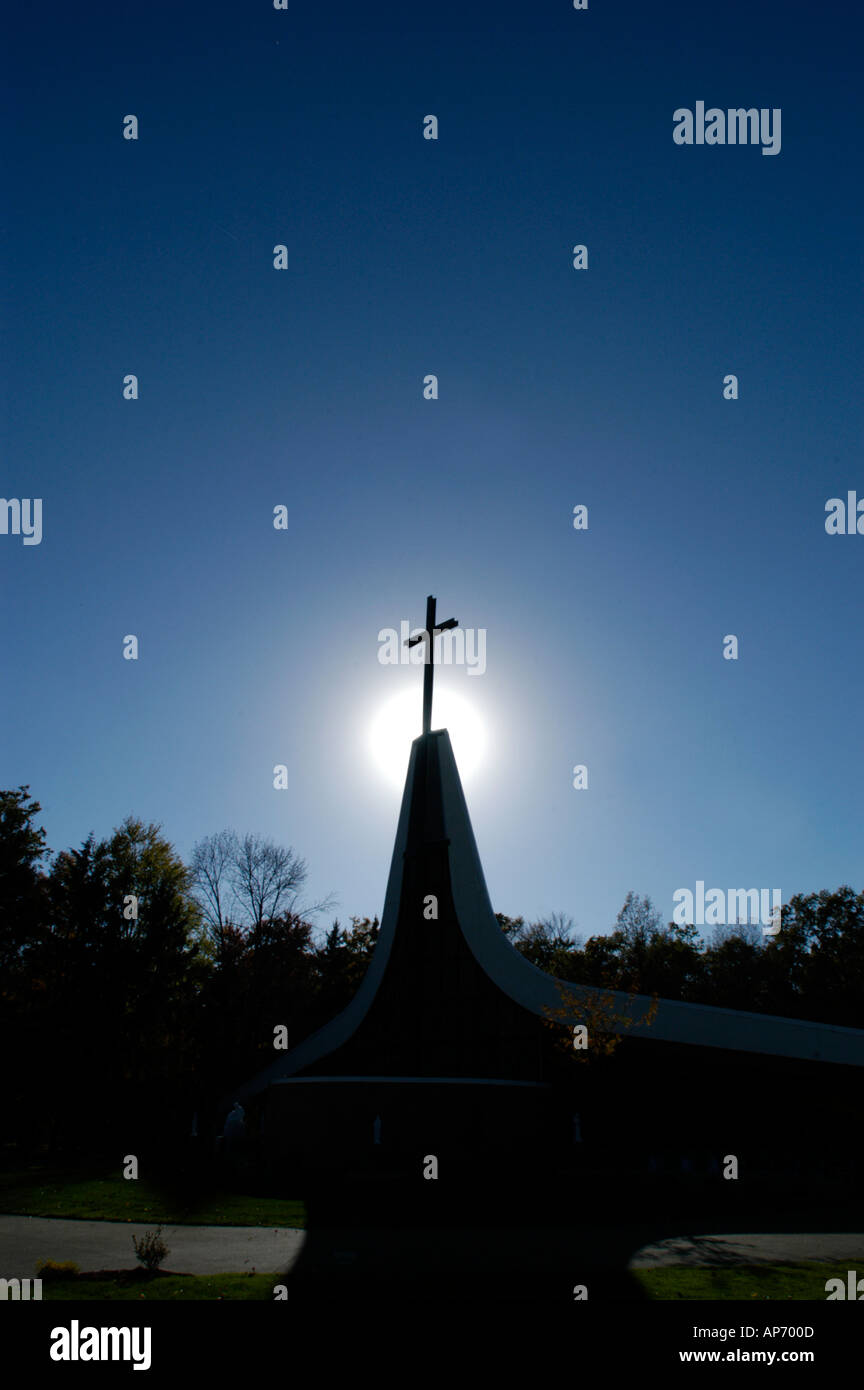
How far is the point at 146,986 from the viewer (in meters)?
31.3

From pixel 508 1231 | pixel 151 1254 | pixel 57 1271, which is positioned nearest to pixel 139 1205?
pixel 508 1231

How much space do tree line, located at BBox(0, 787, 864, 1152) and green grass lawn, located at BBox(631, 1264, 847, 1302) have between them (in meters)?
14.0

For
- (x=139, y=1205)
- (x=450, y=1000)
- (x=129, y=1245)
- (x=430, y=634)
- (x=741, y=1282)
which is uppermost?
(x=430, y=634)

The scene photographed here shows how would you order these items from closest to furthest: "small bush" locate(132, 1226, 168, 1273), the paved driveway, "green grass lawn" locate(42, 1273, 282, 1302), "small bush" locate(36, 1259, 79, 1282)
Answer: "green grass lawn" locate(42, 1273, 282, 1302)
"small bush" locate(36, 1259, 79, 1282)
"small bush" locate(132, 1226, 168, 1273)
the paved driveway

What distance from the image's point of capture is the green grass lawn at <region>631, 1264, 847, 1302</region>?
7.76 metres

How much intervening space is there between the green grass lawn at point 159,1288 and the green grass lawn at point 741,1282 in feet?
11.5

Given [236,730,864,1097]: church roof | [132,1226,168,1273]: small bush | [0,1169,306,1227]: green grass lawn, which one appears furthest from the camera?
[236,730,864,1097]: church roof

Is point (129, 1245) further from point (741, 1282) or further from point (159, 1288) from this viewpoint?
point (741, 1282)

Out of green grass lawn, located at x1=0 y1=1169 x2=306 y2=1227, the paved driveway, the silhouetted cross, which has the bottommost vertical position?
green grass lawn, located at x1=0 y1=1169 x2=306 y2=1227

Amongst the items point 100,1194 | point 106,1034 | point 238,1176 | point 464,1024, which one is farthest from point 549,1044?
point 106,1034

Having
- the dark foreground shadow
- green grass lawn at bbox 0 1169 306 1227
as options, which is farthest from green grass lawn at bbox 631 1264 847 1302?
green grass lawn at bbox 0 1169 306 1227

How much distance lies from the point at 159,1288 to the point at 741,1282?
18.0ft

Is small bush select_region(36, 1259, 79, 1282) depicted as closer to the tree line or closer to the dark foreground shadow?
the dark foreground shadow
